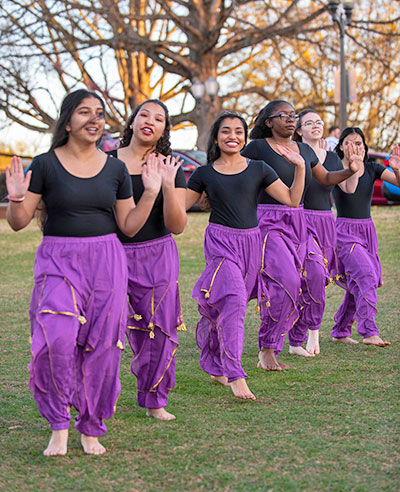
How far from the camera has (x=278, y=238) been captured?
680cm

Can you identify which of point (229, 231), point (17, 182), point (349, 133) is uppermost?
point (349, 133)

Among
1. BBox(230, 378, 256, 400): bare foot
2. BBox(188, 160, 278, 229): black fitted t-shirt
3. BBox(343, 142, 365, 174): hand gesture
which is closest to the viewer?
BBox(230, 378, 256, 400): bare foot

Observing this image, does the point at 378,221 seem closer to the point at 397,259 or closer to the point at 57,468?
the point at 397,259

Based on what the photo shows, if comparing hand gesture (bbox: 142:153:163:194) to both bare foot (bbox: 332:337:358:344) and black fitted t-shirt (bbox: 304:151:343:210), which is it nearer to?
black fitted t-shirt (bbox: 304:151:343:210)

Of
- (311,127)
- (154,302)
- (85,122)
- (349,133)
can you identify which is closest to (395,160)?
(349,133)

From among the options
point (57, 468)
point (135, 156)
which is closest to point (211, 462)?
point (57, 468)

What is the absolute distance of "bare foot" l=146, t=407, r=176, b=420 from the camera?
210 inches

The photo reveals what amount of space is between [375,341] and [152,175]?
331cm

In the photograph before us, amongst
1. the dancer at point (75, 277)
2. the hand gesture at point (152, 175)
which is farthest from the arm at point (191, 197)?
the dancer at point (75, 277)

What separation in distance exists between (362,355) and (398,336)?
849 mm

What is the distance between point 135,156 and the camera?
220 inches

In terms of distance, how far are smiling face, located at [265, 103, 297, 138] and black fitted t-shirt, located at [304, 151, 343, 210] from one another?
810 millimetres

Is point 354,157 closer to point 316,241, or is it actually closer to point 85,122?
point 316,241

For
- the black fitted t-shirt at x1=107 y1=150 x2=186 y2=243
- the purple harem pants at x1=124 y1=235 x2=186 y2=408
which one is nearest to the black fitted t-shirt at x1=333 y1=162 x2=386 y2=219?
the black fitted t-shirt at x1=107 y1=150 x2=186 y2=243
